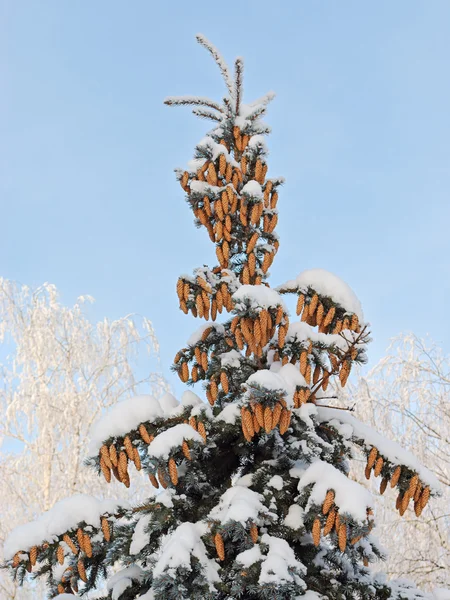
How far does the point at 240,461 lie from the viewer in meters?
4.77

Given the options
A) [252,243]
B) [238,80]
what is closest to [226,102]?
[238,80]

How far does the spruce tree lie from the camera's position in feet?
12.0

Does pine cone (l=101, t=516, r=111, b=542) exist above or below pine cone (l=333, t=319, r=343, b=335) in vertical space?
below

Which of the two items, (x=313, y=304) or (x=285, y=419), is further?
(x=313, y=304)

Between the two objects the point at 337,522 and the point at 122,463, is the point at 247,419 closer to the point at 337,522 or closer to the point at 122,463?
the point at 337,522

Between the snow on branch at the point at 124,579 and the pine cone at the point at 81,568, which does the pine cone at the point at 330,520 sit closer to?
the snow on branch at the point at 124,579

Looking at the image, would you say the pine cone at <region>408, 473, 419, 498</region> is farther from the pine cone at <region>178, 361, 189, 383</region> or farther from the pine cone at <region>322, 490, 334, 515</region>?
the pine cone at <region>178, 361, 189, 383</region>

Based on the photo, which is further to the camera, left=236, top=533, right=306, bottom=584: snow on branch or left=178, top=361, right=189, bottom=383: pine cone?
left=178, top=361, right=189, bottom=383: pine cone

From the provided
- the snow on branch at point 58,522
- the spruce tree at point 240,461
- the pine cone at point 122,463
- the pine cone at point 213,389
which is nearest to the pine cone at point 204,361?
the spruce tree at point 240,461

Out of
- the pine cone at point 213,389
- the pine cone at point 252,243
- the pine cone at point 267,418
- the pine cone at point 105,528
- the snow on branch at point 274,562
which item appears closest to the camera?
the snow on branch at point 274,562

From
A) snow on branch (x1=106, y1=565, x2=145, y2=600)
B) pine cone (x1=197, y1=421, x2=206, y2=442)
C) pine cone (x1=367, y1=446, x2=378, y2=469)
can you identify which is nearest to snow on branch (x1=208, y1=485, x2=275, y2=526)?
pine cone (x1=197, y1=421, x2=206, y2=442)

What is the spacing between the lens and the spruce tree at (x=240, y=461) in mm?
3646

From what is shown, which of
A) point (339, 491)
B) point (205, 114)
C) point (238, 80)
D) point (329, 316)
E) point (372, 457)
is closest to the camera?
point (339, 491)

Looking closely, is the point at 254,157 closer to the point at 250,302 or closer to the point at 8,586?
the point at 250,302
